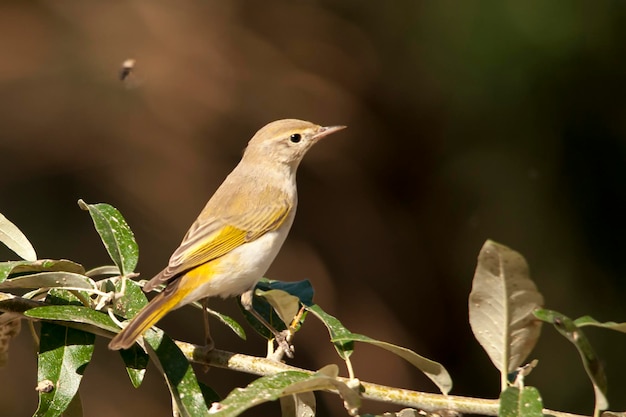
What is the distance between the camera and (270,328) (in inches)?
109

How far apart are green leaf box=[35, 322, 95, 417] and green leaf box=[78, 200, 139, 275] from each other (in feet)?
0.91

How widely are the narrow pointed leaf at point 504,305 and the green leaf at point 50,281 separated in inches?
43.6

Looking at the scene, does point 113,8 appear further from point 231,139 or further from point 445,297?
point 445,297

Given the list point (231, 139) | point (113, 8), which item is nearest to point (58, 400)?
point (231, 139)

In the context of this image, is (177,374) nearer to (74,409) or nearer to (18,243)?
(74,409)

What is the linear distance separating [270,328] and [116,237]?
0.59 m

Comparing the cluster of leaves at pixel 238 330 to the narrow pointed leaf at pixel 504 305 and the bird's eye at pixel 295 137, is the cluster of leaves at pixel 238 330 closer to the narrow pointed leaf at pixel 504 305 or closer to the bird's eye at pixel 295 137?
the narrow pointed leaf at pixel 504 305

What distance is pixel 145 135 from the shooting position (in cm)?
734

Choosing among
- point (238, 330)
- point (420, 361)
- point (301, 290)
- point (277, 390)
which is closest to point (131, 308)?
point (238, 330)

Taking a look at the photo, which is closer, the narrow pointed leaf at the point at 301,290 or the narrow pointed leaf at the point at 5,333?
the narrow pointed leaf at the point at 5,333

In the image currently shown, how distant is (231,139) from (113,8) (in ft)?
5.22

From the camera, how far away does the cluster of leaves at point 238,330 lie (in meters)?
1.93

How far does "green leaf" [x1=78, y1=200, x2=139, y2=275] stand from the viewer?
2.59 m

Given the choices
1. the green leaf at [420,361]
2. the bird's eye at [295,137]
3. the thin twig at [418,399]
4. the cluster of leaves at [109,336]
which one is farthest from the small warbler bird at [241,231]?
the green leaf at [420,361]
